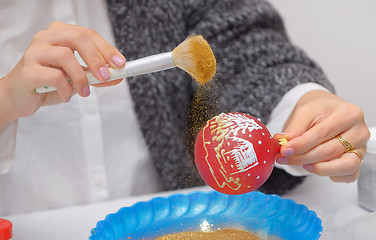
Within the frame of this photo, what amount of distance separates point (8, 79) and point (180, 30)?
0.38 m

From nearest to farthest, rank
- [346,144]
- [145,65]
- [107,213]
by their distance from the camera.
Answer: [145,65] → [346,144] → [107,213]

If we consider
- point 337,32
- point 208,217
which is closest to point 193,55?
point 208,217

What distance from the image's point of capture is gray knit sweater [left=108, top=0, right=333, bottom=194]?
73 cm

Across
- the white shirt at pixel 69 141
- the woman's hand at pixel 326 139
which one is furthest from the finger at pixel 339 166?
the white shirt at pixel 69 141

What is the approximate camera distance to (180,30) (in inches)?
32.4

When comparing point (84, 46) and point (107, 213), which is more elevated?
point (84, 46)

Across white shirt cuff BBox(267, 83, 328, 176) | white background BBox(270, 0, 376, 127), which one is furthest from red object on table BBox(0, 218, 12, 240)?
white background BBox(270, 0, 376, 127)

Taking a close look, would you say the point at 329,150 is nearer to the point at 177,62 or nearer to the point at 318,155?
the point at 318,155

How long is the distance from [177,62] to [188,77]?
382 millimetres

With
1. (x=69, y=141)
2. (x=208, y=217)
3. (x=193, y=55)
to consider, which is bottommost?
(x=69, y=141)

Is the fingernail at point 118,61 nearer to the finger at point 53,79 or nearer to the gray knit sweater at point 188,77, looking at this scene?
the finger at point 53,79

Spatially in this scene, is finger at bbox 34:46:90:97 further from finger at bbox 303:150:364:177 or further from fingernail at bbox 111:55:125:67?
finger at bbox 303:150:364:177

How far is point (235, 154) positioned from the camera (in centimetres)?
47

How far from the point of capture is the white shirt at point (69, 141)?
752 mm
